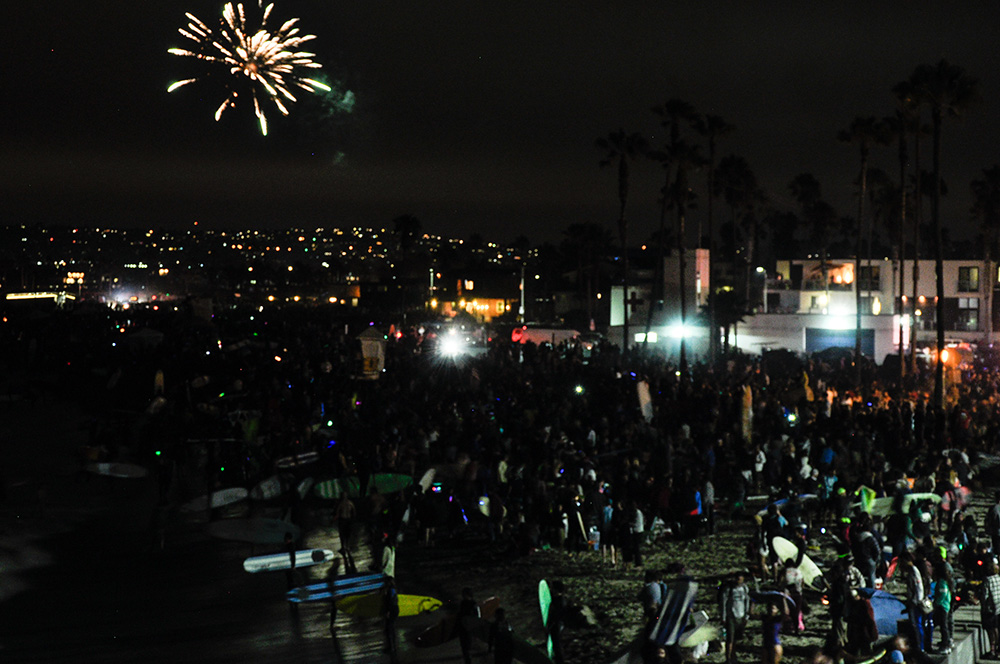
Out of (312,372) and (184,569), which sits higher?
(312,372)

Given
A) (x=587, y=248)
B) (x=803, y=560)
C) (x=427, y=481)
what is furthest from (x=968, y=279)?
(x=803, y=560)

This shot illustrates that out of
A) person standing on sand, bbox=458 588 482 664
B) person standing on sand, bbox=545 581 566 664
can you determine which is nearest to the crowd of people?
person standing on sand, bbox=545 581 566 664

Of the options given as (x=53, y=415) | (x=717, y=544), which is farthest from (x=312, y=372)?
(x=717, y=544)

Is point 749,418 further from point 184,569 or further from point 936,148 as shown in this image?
point 936,148

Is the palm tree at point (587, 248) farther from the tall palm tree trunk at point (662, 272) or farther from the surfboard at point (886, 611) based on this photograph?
the surfboard at point (886, 611)

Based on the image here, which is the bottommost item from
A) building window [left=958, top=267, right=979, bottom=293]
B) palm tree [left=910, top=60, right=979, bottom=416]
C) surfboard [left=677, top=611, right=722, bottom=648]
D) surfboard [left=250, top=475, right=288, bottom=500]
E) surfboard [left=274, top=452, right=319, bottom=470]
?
surfboard [left=677, top=611, right=722, bottom=648]

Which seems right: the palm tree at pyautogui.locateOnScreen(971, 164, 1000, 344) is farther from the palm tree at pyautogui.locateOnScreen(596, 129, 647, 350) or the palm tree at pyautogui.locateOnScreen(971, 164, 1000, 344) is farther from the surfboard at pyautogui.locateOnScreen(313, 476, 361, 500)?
the surfboard at pyautogui.locateOnScreen(313, 476, 361, 500)

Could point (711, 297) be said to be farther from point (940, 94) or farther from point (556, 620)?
point (556, 620)
